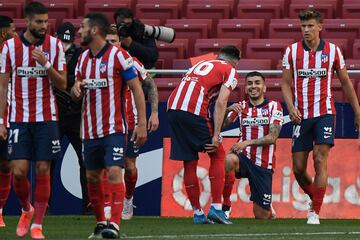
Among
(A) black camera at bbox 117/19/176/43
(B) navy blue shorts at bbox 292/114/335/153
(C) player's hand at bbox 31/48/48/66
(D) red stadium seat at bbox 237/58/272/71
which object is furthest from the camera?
(D) red stadium seat at bbox 237/58/272/71

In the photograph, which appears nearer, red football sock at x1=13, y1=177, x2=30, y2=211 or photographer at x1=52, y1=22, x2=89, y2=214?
red football sock at x1=13, y1=177, x2=30, y2=211

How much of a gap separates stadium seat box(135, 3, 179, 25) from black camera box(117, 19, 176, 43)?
4.01 m

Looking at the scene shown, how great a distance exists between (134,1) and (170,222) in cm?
643

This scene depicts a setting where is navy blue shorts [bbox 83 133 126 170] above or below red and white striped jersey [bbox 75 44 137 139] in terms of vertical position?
below

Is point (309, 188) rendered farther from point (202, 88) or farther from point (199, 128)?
point (202, 88)

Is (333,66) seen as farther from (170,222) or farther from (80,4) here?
(80,4)

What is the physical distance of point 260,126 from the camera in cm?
1380

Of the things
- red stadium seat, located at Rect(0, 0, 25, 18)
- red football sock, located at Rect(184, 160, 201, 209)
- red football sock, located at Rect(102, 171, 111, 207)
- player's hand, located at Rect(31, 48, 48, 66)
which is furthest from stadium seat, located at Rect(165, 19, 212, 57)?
player's hand, located at Rect(31, 48, 48, 66)

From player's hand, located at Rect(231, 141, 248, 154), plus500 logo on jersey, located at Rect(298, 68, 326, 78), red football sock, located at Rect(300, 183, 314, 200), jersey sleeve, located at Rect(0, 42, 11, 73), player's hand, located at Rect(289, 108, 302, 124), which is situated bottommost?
red football sock, located at Rect(300, 183, 314, 200)

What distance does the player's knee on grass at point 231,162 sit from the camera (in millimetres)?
13594

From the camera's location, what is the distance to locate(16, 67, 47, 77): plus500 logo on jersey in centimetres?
1045

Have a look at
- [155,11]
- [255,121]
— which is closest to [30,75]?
[255,121]

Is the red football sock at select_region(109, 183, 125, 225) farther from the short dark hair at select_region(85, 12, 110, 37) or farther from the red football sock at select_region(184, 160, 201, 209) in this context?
the red football sock at select_region(184, 160, 201, 209)

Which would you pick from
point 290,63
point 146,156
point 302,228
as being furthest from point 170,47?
point 302,228
